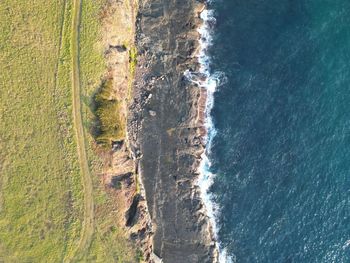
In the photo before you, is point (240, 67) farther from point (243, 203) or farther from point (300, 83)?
point (243, 203)

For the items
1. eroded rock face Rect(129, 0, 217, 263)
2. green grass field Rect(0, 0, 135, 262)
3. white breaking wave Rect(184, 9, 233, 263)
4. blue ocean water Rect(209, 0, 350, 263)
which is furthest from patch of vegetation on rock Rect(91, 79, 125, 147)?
blue ocean water Rect(209, 0, 350, 263)

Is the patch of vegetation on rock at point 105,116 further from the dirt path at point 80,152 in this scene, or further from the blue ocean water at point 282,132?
the blue ocean water at point 282,132

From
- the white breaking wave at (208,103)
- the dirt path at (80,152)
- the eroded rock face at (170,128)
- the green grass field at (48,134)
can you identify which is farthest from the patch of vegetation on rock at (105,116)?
the white breaking wave at (208,103)

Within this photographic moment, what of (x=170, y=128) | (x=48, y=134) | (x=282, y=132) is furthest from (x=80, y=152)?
(x=282, y=132)

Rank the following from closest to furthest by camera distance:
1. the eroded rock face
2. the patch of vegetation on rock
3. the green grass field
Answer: the green grass field < the patch of vegetation on rock < the eroded rock face

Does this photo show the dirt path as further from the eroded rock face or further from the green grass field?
the eroded rock face

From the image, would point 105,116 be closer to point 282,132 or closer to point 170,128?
point 170,128

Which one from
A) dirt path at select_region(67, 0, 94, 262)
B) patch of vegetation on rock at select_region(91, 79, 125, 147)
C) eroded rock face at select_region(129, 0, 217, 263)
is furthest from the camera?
eroded rock face at select_region(129, 0, 217, 263)

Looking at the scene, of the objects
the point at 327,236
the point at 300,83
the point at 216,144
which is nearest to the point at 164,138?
the point at 216,144
